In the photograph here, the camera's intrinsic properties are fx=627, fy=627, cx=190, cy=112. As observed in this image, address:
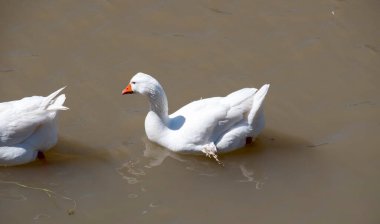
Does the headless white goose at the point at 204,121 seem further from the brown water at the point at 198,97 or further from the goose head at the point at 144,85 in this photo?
the brown water at the point at 198,97

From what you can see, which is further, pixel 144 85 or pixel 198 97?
pixel 198 97

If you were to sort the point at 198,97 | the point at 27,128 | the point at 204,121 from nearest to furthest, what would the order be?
the point at 27,128
the point at 204,121
the point at 198,97

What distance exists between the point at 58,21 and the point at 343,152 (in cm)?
437

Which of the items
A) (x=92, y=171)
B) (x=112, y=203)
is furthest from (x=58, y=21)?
(x=112, y=203)

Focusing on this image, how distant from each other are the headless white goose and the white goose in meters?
0.86

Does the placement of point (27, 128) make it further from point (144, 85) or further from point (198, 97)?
point (198, 97)

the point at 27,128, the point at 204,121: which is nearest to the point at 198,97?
the point at 204,121

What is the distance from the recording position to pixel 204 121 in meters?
6.77

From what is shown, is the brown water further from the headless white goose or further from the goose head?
the goose head

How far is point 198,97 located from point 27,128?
225 centimetres

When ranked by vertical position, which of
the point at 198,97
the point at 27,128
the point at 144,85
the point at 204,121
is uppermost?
the point at 144,85

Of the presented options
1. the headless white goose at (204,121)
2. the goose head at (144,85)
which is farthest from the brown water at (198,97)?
the goose head at (144,85)

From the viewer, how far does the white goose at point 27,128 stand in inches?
257

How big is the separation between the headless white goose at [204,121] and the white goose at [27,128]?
858 millimetres
